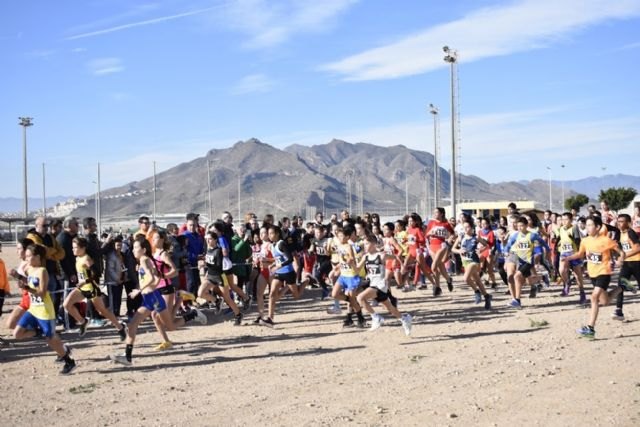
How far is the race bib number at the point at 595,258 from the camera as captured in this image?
34.7 feet

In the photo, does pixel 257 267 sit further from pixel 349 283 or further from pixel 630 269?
pixel 630 269

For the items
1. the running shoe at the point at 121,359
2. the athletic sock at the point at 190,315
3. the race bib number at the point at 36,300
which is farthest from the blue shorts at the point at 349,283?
the race bib number at the point at 36,300

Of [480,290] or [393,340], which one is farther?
[480,290]

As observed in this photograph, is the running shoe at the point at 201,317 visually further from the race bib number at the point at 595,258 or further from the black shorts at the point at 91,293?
the race bib number at the point at 595,258

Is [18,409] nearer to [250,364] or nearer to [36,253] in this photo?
[36,253]

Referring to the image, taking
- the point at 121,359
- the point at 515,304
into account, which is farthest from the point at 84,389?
the point at 515,304

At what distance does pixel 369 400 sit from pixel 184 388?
7.06 ft

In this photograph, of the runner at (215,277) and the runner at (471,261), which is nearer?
the runner at (215,277)

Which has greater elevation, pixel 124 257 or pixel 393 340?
pixel 124 257

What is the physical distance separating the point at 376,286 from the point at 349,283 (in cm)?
56

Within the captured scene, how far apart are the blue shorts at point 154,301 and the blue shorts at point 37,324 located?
1.21 m

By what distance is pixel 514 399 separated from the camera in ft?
23.7

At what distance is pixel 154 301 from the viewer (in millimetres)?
9680

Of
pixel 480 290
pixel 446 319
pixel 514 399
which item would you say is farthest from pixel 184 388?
pixel 480 290
